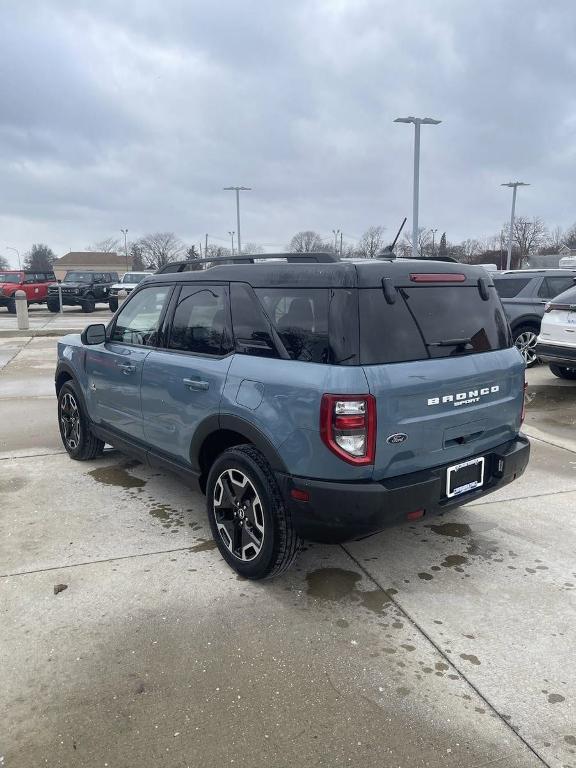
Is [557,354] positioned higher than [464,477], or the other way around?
[557,354]

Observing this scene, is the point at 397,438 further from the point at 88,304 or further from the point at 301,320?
the point at 88,304

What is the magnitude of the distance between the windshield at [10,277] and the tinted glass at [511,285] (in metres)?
21.6

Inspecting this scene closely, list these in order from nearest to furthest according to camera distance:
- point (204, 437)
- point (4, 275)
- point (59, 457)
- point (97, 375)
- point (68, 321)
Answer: point (204, 437) → point (97, 375) → point (59, 457) → point (68, 321) → point (4, 275)

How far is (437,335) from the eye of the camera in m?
3.04

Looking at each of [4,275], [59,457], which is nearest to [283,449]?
[59,457]

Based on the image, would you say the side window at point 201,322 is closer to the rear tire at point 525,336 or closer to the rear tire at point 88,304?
the rear tire at point 525,336

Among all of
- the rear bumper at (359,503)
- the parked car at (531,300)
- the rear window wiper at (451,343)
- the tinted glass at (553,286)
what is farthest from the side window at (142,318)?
the tinted glass at (553,286)

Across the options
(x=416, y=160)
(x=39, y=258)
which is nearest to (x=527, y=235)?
(x=416, y=160)

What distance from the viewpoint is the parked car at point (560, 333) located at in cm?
795

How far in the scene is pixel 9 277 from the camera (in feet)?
83.1

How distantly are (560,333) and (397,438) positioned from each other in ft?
20.7

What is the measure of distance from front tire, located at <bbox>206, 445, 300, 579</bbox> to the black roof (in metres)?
0.93

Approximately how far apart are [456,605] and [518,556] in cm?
76

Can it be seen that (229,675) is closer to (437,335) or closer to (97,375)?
(437,335)
